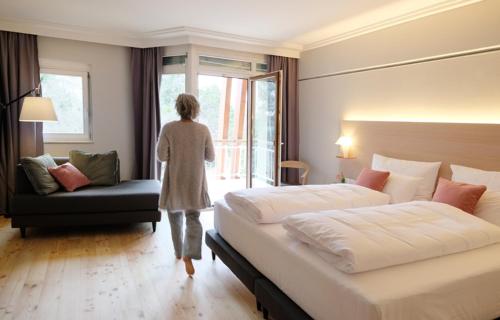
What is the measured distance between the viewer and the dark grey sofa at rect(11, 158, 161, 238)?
11.9 feet

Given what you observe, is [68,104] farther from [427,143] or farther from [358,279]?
[358,279]

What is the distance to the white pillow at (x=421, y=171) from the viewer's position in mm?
3246

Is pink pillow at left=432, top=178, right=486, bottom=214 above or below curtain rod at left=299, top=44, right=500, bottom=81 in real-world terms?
below

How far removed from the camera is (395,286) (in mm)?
1552

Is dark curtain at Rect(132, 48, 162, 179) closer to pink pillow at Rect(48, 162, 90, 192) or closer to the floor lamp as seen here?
pink pillow at Rect(48, 162, 90, 192)

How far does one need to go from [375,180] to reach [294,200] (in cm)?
108

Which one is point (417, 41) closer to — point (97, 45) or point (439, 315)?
point (439, 315)

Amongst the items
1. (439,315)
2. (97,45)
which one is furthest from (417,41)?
(97,45)

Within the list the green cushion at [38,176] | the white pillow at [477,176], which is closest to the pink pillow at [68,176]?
the green cushion at [38,176]

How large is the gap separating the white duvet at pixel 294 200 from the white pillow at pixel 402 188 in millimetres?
149

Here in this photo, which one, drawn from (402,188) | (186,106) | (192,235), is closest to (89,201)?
(192,235)

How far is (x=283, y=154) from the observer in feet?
18.1

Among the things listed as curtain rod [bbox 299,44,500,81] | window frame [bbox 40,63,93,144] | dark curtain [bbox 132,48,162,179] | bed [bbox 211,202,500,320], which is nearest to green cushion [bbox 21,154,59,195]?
window frame [bbox 40,63,93,144]

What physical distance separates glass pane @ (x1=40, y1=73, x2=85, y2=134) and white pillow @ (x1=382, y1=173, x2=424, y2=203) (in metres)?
4.16
